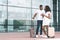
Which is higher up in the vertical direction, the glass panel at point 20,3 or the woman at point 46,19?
the glass panel at point 20,3

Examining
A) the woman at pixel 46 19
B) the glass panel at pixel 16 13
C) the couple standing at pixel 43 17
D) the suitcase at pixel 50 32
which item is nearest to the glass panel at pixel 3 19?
the glass panel at pixel 16 13

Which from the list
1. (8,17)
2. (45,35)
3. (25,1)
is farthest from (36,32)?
(25,1)

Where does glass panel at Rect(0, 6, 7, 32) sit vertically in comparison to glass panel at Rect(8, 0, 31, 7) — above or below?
below

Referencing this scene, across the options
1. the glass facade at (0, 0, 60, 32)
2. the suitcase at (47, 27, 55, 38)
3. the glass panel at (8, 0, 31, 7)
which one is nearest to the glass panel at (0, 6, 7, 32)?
the glass facade at (0, 0, 60, 32)

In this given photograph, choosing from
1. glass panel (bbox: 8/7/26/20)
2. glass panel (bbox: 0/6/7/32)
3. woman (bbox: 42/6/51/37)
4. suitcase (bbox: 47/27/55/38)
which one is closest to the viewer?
woman (bbox: 42/6/51/37)

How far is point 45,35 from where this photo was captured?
10.2 metres

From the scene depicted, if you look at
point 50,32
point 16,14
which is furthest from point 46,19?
point 16,14

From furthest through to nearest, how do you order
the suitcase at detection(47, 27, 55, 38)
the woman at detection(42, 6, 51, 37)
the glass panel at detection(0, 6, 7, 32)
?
the glass panel at detection(0, 6, 7, 32)
the suitcase at detection(47, 27, 55, 38)
the woman at detection(42, 6, 51, 37)

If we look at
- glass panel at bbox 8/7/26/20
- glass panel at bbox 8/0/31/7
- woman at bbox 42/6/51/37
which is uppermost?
glass panel at bbox 8/0/31/7

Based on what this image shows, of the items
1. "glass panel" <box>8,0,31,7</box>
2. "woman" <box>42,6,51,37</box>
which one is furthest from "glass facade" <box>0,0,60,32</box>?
"woman" <box>42,6,51,37</box>

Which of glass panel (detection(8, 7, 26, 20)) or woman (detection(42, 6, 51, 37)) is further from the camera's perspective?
glass panel (detection(8, 7, 26, 20))

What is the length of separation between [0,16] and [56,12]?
23.5ft

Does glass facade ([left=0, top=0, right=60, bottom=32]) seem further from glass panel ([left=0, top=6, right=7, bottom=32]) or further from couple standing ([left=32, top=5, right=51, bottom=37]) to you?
couple standing ([left=32, top=5, right=51, bottom=37])

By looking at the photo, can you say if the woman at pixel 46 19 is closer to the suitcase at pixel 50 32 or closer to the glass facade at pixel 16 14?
the suitcase at pixel 50 32
